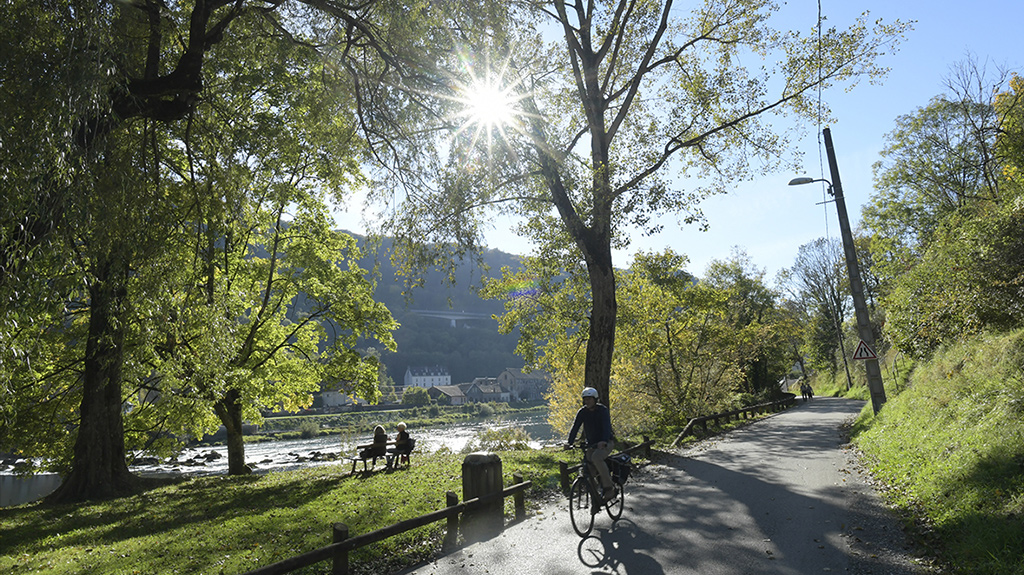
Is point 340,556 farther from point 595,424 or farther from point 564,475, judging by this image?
point 564,475

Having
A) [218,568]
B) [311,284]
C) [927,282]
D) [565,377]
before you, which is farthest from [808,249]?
[218,568]

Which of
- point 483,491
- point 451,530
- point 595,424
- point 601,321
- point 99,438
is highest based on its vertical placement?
point 601,321

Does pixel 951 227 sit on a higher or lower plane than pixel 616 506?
higher

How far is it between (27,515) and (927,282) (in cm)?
2083

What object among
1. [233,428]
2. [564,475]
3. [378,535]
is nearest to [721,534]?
[564,475]

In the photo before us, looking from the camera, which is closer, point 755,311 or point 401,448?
point 401,448

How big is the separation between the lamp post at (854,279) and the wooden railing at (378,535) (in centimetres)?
1230

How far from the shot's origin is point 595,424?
8234 millimetres

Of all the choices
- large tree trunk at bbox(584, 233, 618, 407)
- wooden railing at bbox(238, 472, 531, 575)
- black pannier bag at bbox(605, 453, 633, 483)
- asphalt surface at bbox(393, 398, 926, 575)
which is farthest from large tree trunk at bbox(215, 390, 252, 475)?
black pannier bag at bbox(605, 453, 633, 483)

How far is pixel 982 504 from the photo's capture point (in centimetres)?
605

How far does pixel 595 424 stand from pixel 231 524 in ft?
20.4

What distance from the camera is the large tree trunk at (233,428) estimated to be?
19188mm

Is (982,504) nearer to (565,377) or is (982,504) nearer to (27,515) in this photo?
(27,515)

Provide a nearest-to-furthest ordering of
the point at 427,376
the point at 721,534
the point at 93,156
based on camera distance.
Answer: the point at 93,156 → the point at 721,534 → the point at 427,376
